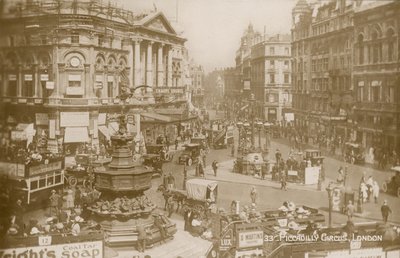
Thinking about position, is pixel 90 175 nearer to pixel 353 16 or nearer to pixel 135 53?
pixel 135 53

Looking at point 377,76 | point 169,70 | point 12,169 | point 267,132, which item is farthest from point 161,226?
point 267,132

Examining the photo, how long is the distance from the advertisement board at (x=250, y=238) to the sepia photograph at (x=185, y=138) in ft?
0.08

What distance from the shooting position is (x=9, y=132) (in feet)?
36.2

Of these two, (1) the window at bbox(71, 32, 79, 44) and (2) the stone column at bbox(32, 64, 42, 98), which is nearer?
(2) the stone column at bbox(32, 64, 42, 98)

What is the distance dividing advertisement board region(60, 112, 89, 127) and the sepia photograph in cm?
4

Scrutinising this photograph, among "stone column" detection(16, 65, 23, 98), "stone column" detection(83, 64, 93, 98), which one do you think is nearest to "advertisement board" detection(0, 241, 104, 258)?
"stone column" detection(16, 65, 23, 98)

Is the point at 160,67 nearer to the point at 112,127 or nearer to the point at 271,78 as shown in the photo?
the point at 112,127

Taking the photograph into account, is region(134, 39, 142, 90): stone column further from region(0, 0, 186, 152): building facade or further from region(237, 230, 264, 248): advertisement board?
region(237, 230, 264, 248): advertisement board

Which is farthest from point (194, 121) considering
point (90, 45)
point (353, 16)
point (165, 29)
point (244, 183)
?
point (353, 16)

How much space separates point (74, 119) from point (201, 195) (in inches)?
169

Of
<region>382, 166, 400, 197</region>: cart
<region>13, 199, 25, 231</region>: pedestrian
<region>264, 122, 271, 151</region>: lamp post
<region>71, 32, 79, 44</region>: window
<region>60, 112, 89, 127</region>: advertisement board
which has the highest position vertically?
<region>71, 32, 79, 44</region>: window

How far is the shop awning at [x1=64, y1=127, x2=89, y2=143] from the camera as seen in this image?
13391 mm

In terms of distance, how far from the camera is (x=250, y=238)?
34.9 ft

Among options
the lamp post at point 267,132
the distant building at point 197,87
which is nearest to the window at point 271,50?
the lamp post at point 267,132
